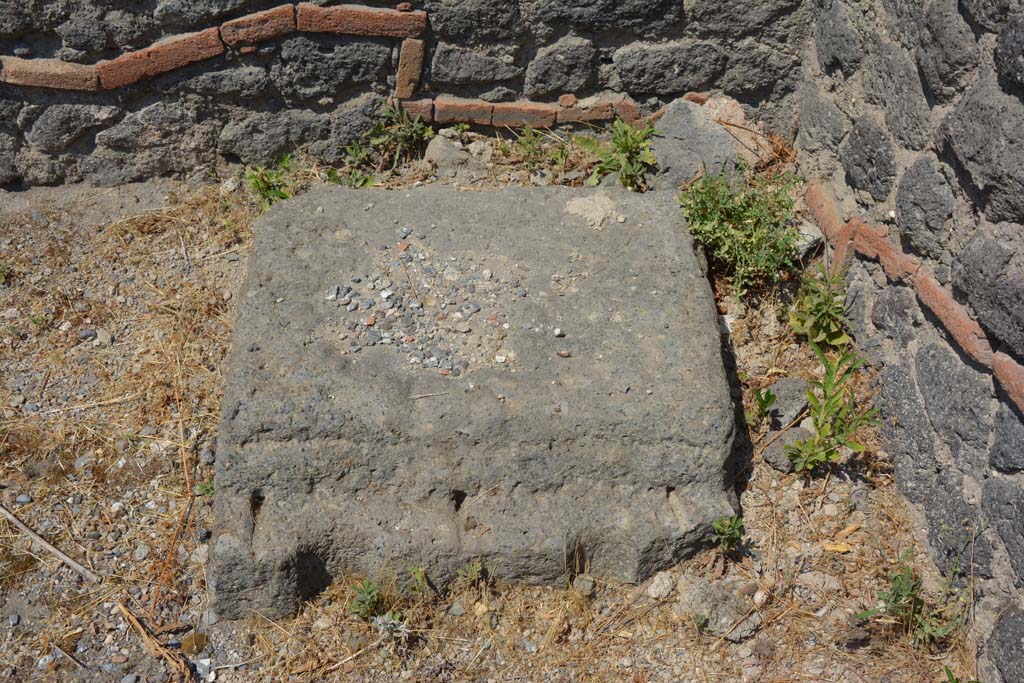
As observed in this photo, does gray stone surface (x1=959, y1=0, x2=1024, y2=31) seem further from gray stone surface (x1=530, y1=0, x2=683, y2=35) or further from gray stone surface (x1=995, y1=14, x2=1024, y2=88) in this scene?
gray stone surface (x1=530, y1=0, x2=683, y2=35)

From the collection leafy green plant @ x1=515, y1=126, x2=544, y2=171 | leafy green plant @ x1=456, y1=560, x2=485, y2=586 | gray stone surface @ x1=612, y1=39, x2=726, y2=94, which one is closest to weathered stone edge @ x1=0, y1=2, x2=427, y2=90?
leafy green plant @ x1=515, y1=126, x2=544, y2=171

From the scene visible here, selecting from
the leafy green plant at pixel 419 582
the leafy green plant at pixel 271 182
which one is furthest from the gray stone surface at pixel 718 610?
the leafy green plant at pixel 271 182

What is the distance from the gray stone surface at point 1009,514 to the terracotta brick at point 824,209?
111cm

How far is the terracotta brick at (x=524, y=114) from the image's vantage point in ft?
12.2

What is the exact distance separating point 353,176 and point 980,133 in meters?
2.22

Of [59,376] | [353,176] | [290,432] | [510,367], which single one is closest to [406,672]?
[290,432]

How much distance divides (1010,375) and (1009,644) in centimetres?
67

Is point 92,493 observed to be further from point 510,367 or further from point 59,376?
point 510,367

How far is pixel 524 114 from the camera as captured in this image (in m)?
3.75

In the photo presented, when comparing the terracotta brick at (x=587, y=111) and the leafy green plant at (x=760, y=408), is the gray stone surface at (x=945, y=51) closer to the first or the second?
the leafy green plant at (x=760, y=408)

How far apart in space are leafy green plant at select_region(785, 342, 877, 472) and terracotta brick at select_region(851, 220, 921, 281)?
30cm

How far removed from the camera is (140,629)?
2477 mm

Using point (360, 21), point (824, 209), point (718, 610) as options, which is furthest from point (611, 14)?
point (718, 610)

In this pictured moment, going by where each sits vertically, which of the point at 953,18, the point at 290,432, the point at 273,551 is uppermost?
the point at 953,18
